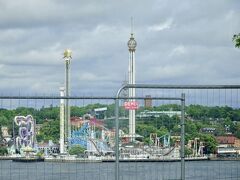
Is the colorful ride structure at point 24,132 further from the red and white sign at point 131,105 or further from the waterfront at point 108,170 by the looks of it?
the red and white sign at point 131,105

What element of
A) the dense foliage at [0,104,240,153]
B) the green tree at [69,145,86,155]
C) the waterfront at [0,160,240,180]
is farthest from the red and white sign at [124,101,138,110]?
the green tree at [69,145,86,155]

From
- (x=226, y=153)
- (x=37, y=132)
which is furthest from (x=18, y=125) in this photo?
(x=226, y=153)

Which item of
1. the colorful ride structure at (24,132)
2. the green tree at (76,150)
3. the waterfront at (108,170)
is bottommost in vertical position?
the waterfront at (108,170)

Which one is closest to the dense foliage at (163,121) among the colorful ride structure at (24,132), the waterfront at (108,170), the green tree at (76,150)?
the colorful ride structure at (24,132)

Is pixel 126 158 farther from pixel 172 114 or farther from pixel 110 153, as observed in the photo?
pixel 172 114

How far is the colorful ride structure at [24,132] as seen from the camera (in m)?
10.0

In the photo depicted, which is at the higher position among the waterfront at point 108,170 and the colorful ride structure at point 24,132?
the colorful ride structure at point 24,132

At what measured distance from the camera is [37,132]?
1030 centimetres

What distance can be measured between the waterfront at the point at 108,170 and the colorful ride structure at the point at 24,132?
0.30m

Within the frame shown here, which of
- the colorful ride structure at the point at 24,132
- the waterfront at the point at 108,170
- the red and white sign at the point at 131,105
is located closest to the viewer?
the colorful ride structure at the point at 24,132

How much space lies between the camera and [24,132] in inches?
401

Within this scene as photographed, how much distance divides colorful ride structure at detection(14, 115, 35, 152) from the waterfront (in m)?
0.30

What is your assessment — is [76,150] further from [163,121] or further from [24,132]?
[163,121]

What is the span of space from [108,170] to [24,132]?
1.69 meters
